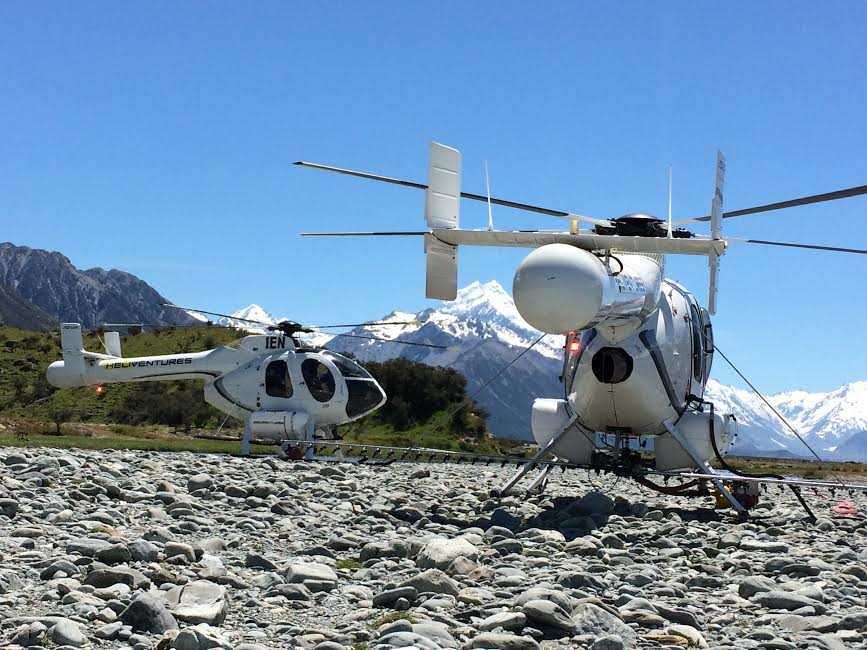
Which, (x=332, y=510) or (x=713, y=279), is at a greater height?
(x=713, y=279)

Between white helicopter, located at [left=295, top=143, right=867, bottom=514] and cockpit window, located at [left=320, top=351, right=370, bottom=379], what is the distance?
11.0 meters

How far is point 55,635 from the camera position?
20.3ft

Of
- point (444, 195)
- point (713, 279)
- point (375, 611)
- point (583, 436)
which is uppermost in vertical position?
point (444, 195)

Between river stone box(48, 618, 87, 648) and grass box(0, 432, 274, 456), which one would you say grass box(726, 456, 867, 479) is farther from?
river stone box(48, 618, 87, 648)

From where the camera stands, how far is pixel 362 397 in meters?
28.1

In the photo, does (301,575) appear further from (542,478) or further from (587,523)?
(542,478)

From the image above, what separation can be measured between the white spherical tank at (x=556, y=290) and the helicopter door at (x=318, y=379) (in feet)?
52.9

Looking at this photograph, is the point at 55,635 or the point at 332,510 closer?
the point at 55,635

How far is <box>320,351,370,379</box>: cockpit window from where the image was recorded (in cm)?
2822

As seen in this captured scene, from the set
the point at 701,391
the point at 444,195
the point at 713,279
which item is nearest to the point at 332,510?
the point at 444,195

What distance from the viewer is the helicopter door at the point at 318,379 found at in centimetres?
2762

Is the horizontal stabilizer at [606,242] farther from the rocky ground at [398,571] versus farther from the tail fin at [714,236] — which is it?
the rocky ground at [398,571]

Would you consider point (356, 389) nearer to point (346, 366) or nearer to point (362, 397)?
point (362, 397)

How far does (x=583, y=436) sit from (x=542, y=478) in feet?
3.45
